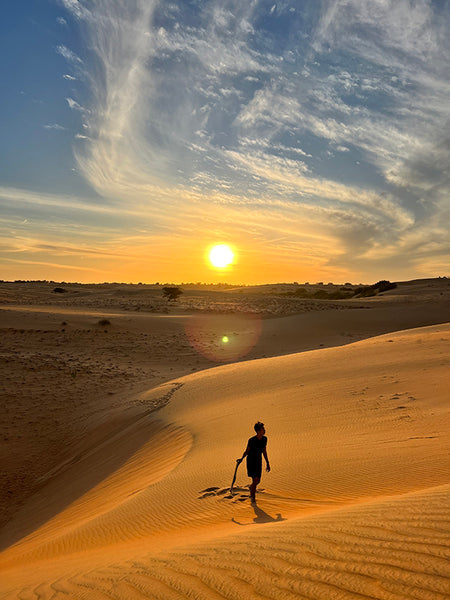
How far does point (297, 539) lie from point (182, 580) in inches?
37.6

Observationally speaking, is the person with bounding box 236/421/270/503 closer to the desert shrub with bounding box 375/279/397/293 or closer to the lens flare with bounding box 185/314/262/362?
the lens flare with bounding box 185/314/262/362

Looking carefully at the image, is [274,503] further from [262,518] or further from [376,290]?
[376,290]

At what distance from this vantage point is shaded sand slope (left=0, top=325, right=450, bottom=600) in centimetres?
305

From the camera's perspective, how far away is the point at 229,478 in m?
6.70

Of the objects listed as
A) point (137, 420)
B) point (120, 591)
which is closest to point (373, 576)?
point (120, 591)

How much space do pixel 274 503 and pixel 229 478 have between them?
4.24 feet

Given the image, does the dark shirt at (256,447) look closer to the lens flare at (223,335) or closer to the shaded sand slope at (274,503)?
the shaded sand slope at (274,503)

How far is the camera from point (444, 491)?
403 centimetres

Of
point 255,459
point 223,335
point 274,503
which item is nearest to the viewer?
point 274,503

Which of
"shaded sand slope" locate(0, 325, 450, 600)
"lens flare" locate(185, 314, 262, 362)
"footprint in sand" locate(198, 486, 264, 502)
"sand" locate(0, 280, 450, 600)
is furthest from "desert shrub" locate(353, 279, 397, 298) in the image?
"footprint in sand" locate(198, 486, 264, 502)

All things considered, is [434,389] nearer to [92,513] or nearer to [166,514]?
[166,514]

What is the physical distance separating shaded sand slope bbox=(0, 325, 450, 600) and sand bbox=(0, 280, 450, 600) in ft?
0.08

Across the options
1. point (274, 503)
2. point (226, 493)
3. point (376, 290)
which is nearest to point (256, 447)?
Result: point (274, 503)

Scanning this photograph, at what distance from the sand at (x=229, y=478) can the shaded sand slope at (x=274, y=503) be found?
25 millimetres
